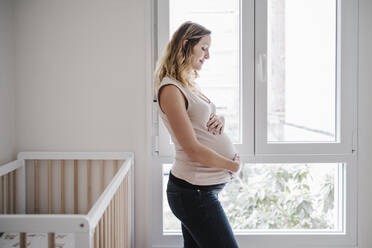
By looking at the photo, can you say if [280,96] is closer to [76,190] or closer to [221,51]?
[221,51]

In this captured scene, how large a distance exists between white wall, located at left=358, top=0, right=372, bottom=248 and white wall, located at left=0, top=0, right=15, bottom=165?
2.04 meters

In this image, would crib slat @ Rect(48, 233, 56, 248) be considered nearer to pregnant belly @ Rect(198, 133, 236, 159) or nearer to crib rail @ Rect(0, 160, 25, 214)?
pregnant belly @ Rect(198, 133, 236, 159)

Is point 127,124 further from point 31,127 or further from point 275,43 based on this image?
point 275,43

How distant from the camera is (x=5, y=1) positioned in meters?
1.73

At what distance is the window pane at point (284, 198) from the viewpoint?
1.95 m

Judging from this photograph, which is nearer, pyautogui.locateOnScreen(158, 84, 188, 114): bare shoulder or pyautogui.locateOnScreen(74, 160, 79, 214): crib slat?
pyautogui.locateOnScreen(158, 84, 188, 114): bare shoulder

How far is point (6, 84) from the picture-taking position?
174 cm

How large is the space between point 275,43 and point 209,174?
102 cm

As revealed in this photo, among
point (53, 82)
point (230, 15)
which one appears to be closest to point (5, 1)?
point (53, 82)

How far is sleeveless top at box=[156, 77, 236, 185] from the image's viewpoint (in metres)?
1.23

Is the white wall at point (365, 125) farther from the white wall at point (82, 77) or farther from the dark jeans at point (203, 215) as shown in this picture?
the white wall at point (82, 77)

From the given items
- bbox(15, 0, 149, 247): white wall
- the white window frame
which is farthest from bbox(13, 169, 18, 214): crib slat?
the white window frame

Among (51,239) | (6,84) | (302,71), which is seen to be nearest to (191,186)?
(51,239)

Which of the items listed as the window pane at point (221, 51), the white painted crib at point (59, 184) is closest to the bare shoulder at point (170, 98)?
the white painted crib at point (59, 184)
